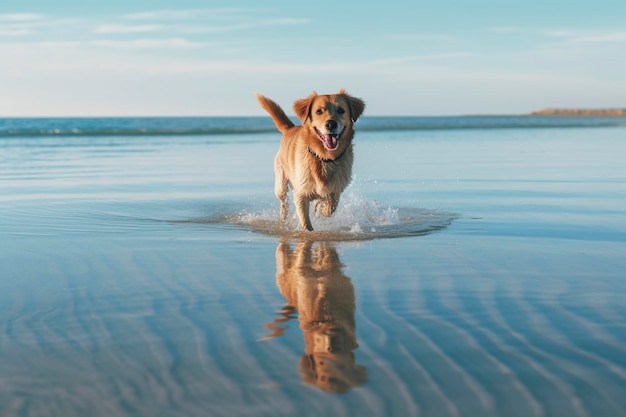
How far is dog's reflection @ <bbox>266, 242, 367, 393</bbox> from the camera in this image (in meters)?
2.71

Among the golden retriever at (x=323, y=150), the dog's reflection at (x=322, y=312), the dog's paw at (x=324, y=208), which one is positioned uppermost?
the golden retriever at (x=323, y=150)

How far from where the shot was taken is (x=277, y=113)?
859 cm

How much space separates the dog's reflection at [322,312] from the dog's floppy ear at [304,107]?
5.80ft

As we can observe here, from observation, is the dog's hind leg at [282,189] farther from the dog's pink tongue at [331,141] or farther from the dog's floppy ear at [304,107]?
the dog's pink tongue at [331,141]

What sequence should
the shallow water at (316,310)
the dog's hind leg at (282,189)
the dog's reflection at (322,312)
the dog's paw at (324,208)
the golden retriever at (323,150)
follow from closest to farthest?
the shallow water at (316,310), the dog's reflection at (322,312), the golden retriever at (323,150), the dog's paw at (324,208), the dog's hind leg at (282,189)

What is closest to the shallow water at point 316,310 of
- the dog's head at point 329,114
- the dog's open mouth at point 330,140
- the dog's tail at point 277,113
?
the dog's open mouth at point 330,140

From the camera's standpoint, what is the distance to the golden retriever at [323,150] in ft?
22.0

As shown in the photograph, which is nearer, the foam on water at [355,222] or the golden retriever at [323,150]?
the foam on water at [355,222]

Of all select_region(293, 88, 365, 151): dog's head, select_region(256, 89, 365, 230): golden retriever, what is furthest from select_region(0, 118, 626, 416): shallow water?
select_region(293, 88, 365, 151): dog's head

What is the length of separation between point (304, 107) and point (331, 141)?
0.55 m

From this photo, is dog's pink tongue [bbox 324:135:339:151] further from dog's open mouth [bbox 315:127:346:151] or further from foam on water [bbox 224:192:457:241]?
foam on water [bbox 224:192:457:241]

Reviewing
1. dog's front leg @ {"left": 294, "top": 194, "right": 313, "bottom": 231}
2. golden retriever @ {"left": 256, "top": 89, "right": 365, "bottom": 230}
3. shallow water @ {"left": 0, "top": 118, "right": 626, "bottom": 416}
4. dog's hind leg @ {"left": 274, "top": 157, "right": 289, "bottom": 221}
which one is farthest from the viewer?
dog's hind leg @ {"left": 274, "top": 157, "right": 289, "bottom": 221}

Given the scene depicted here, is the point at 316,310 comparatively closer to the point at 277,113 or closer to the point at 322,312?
the point at 322,312

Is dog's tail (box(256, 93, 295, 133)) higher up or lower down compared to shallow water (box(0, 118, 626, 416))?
higher up
